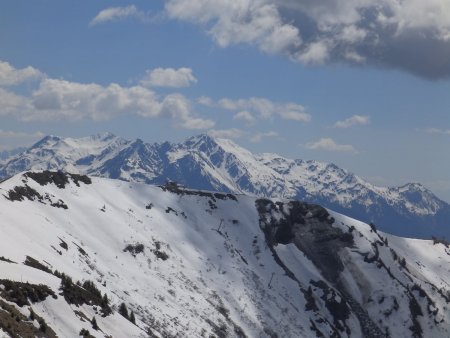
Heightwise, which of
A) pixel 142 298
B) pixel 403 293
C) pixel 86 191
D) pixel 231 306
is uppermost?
pixel 86 191

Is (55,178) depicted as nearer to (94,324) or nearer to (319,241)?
(319,241)

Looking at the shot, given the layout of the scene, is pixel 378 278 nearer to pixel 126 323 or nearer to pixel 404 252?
pixel 404 252

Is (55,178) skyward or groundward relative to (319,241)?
skyward

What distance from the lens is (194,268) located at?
Result: 118812 mm

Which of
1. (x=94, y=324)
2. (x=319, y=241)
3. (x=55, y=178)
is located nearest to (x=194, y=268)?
(x=55, y=178)

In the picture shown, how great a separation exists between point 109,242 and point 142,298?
73.9 feet

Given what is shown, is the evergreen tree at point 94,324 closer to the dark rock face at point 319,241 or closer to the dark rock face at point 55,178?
the dark rock face at point 55,178

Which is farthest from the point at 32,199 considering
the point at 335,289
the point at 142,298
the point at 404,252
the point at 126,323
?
the point at 404,252

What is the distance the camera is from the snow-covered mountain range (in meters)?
44.3

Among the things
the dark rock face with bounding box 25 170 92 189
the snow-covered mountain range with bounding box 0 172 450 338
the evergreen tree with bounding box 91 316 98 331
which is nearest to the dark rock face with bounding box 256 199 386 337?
the snow-covered mountain range with bounding box 0 172 450 338

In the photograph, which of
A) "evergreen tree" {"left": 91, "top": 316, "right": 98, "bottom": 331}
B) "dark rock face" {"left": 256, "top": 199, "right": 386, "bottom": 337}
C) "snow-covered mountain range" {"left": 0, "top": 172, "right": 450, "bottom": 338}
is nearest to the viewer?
"evergreen tree" {"left": 91, "top": 316, "right": 98, "bottom": 331}

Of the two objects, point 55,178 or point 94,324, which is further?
point 55,178

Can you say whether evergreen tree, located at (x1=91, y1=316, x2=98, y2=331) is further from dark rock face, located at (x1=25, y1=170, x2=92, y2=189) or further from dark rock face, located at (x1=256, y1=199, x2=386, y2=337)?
dark rock face, located at (x1=256, y1=199, x2=386, y2=337)

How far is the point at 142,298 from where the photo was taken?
85.1 m
